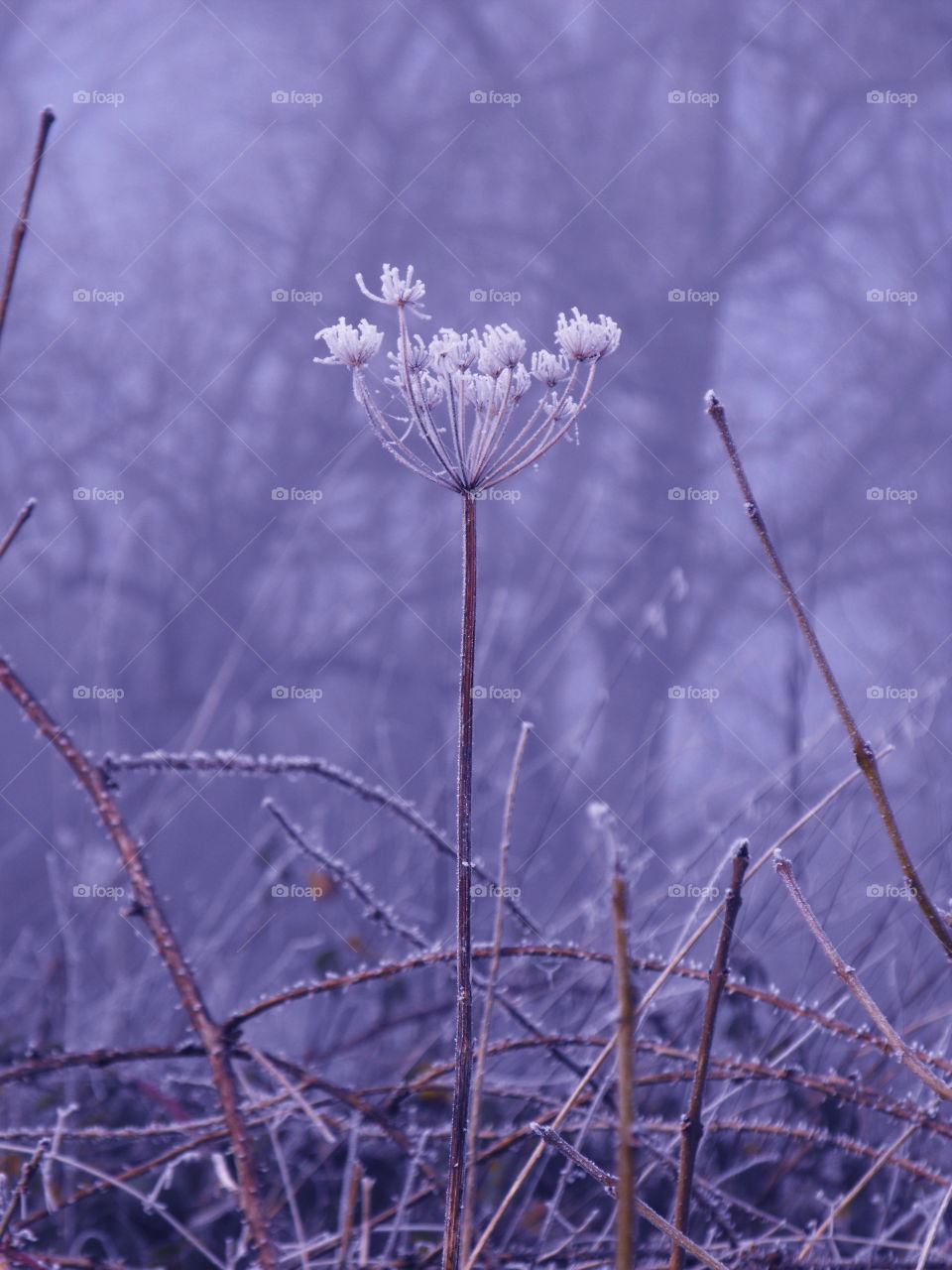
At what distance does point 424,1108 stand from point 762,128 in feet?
5.31

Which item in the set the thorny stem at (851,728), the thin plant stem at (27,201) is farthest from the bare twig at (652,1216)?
the thin plant stem at (27,201)

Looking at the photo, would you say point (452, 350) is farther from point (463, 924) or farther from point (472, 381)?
point (463, 924)

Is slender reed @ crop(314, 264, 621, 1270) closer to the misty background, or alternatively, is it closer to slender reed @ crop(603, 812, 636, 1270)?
slender reed @ crop(603, 812, 636, 1270)

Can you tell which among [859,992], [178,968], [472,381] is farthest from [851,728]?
[178,968]

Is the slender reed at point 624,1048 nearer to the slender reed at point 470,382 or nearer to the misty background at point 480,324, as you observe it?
the slender reed at point 470,382

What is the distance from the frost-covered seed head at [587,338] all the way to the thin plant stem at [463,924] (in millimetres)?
103

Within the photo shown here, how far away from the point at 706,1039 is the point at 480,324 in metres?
1.59

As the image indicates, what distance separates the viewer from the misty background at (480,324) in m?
1.69

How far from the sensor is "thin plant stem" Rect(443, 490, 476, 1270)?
32cm

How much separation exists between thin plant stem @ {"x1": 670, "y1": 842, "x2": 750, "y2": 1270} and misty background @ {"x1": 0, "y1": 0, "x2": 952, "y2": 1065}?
1.23 m

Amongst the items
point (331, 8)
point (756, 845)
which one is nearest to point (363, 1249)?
point (756, 845)

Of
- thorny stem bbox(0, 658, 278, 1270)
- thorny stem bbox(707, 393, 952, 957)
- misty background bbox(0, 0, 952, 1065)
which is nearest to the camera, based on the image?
thorny stem bbox(707, 393, 952, 957)

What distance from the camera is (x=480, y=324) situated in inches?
69.1

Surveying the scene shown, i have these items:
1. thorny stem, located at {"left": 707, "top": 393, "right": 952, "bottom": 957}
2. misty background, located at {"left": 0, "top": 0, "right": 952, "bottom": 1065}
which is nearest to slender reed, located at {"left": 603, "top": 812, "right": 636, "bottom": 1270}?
thorny stem, located at {"left": 707, "top": 393, "right": 952, "bottom": 957}
